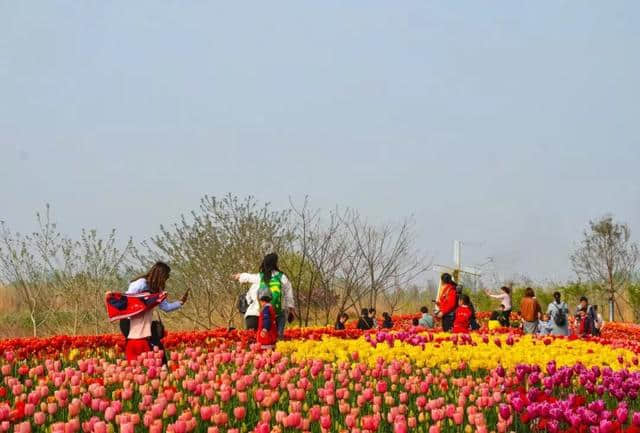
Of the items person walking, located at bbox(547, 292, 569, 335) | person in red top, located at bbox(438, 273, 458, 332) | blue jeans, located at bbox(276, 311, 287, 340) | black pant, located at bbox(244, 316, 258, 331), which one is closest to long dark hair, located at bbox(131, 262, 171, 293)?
black pant, located at bbox(244, 316, 258, 331)

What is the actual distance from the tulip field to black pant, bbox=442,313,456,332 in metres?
5.42

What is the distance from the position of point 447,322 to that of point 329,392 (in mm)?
11039

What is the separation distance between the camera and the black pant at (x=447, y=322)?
16250mm

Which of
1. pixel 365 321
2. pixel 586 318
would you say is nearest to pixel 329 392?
pixel 365 321

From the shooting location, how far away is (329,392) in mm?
5688

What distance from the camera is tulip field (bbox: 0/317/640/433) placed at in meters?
A: 4.92

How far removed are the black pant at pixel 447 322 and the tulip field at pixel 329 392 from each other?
5.42 meters

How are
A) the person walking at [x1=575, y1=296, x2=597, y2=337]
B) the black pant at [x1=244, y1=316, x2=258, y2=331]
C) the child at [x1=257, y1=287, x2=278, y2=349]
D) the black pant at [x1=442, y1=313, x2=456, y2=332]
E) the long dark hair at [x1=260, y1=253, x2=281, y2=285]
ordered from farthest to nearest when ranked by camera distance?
the person walking at [x1=575, y1=296, x2=597, y2=337] → the black pant at [x1=442, y1=313, x2=456, y2=332] → the black pant at [x1=244, y1=316, x2=258, y2=331] → the long dark hair at [x1=260, y1=253, x2=281, y2=285] → the child at [x1=257, y1=287, x2=278, y2=349]

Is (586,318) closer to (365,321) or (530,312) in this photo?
(530,312)

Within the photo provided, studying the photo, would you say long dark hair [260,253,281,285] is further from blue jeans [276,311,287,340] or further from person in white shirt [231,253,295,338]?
blue jeans [276,311,287,340]

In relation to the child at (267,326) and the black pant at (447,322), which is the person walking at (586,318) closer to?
the black pant at (447,322)

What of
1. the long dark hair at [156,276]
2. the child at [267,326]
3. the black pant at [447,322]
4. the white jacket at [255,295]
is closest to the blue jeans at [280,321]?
the white jacket at [255,295]

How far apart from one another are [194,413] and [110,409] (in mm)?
579

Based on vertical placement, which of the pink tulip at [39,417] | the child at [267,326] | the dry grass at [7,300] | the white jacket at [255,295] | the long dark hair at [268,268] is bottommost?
the pink tulip at [39,417]
